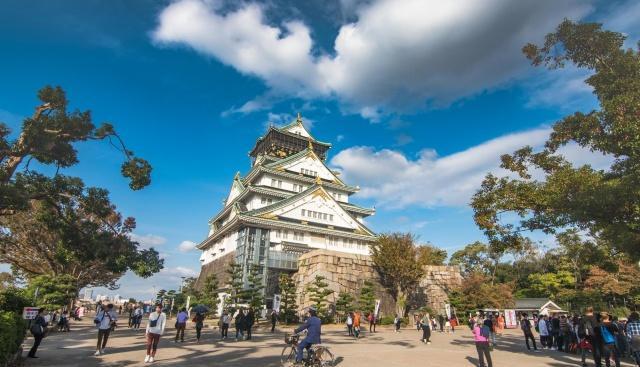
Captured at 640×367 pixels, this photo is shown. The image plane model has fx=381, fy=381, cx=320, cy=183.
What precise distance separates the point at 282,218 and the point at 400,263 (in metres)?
12.0

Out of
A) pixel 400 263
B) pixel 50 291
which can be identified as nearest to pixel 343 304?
pixel 400 263

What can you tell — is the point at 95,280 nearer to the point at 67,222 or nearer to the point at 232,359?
the point at 67,222

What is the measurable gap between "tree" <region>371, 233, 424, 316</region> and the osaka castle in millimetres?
7072

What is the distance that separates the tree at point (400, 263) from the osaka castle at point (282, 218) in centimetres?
707

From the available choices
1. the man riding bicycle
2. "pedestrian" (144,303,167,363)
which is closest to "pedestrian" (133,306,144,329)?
"pedestrian" (144,303,167,363)

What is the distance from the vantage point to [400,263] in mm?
31641

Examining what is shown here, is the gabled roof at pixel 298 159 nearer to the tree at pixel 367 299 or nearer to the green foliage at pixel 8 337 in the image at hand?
the tree at pixel 367 299

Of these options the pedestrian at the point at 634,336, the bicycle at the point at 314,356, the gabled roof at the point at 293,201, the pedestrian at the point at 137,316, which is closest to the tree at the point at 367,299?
the gabled roof at the point at 293,201

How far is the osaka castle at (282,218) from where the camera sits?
34875 millimetres

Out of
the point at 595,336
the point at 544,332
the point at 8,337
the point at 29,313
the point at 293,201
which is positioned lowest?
the point at 544,332

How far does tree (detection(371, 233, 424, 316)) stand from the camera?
31531mm

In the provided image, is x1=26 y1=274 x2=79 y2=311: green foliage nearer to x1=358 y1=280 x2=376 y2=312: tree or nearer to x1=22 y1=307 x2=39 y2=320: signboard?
x1=22 y1=307 x2=39 y2=320: signboard

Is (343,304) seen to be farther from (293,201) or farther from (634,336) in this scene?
(634,336)

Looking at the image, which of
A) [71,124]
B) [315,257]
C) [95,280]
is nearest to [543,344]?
[315,257]
